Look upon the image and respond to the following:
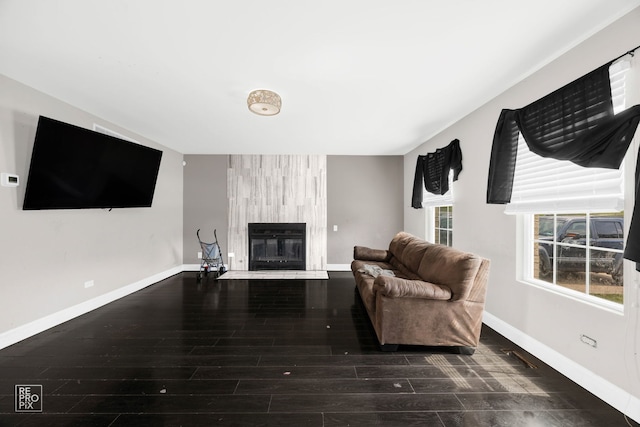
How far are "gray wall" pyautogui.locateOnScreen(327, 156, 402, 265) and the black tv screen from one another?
3.68 meters

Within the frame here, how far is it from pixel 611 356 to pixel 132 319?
4551 millimetres

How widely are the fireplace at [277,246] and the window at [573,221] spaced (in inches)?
159

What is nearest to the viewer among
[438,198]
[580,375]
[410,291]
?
[580,375]

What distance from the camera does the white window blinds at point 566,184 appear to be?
177 cm

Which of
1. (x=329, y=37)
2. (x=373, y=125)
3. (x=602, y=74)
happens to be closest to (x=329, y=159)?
(x=373, y=125)

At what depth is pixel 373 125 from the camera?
386cm

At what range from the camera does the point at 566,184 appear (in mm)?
2121

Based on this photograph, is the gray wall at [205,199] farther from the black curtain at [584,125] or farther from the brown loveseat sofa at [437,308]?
the black curtain at [584,125]

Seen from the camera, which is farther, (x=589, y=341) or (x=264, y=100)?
(x=264, y=100)

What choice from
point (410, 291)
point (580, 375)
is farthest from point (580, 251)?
point (410, 291)

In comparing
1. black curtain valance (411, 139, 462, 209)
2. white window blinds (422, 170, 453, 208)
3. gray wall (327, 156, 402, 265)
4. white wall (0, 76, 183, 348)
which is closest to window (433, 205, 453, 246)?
white window blinds (422, 170, 453, 208)

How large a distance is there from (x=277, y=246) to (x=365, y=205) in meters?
2.23

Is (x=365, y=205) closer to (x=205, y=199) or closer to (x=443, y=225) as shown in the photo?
(x=443, y=225)

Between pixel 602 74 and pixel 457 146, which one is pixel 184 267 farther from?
pixel 602 74
